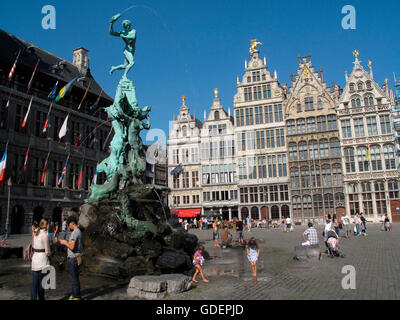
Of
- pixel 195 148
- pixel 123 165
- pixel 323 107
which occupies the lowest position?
pixel 123 165

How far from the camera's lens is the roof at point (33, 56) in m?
33.3

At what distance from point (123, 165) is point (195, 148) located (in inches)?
1247

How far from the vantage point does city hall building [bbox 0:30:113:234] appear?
3081cm

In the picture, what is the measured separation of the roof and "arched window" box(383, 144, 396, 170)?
1417 inches

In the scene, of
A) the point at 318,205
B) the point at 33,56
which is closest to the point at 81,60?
the point at 33,56

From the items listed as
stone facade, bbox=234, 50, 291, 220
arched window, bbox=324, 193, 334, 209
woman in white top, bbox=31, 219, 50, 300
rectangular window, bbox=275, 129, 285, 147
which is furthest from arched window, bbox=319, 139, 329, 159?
woman in white top, bbox=31, 219, 50, 300

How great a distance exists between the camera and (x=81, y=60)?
45.8 metres

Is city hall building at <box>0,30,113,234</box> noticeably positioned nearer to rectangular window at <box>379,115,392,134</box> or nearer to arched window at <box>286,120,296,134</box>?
arched window at <box>286,120,296,134</box>

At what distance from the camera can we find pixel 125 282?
9375 millimetres

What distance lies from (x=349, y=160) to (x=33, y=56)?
39.6 meters

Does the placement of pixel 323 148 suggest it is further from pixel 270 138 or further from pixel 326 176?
pixel 270 138

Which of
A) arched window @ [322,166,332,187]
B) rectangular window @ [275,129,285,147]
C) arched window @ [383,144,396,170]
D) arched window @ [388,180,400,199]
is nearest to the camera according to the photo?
arched window @ [388,180,400,199]
